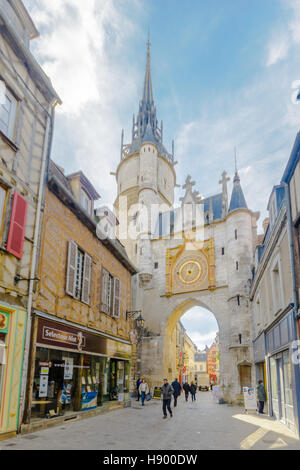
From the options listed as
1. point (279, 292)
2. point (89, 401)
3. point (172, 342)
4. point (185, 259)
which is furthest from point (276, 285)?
point (172, 342)

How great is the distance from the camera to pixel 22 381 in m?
7.55

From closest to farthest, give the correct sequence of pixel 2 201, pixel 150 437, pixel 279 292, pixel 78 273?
pixel 2 201
pixel 150 437
pixel 279 292
pixel 78 273

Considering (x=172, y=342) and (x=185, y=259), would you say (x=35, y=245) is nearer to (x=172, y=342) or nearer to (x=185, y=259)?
(x=185, y=259)

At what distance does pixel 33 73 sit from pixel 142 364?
22384mm

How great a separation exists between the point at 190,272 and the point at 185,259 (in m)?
1.23

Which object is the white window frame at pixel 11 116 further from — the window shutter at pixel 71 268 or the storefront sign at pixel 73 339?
the storefront sign at pixel 73 339

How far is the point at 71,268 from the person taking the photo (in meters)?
10.4

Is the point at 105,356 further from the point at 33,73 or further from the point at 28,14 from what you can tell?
the point at 28,14

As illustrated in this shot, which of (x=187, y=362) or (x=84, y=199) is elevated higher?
(x=84, y=199)

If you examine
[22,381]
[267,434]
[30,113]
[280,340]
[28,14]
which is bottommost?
[267,434]

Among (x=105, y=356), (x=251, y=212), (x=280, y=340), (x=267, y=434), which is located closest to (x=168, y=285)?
(x=251, y=212)

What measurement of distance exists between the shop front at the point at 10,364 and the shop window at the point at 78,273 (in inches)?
102

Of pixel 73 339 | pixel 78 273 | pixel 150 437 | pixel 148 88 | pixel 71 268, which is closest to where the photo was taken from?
pixel 150 437

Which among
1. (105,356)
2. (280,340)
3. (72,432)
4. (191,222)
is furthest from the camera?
(191,222)
